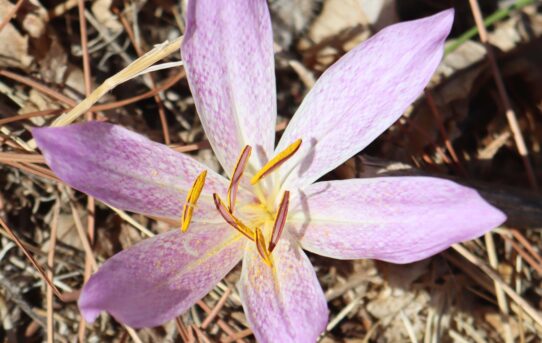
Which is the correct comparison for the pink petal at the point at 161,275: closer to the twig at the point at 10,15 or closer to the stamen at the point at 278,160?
the stamen at the point at 278,160

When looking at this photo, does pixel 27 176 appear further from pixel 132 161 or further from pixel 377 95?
pixel 377 95

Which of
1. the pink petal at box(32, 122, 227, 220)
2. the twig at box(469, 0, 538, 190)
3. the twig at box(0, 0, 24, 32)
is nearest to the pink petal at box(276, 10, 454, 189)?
the pink petal at box(32, 122, 227, 220)

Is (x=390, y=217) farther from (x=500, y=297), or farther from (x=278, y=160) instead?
(x=500, y=297)

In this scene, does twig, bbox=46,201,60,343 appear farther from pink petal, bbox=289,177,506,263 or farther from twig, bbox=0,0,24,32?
pink petal, bbox=289,177,506,263

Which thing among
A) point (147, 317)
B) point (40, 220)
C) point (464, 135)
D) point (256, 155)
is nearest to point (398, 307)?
point (464, 135)

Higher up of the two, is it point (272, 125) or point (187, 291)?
point (272, 125)

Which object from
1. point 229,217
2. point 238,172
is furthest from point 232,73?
point 229,217

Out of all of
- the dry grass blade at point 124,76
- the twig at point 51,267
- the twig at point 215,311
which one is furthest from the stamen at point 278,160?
the twig at point 51,267
